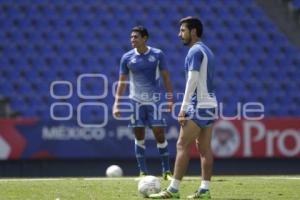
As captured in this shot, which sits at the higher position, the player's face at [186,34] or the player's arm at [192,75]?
the player's face at [186,34]

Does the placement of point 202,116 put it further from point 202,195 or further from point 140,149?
point 140,149

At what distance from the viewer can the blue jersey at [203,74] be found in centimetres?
832

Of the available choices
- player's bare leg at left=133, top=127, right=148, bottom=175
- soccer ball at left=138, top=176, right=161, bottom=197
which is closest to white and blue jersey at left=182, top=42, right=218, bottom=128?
soccer ball at left=138, top=176, right=161, bottom=197

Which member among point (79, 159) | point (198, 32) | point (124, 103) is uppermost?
point (198, 32)

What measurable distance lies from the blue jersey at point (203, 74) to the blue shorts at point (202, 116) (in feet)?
0.17

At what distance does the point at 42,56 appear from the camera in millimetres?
17906

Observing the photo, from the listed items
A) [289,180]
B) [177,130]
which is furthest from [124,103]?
[289,180]

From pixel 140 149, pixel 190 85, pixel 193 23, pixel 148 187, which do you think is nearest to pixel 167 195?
pixel 148 187

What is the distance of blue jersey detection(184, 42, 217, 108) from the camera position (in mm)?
8320

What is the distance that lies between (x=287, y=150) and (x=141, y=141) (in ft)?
15.7

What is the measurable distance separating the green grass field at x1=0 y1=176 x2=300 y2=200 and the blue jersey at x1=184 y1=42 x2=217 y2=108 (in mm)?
1105

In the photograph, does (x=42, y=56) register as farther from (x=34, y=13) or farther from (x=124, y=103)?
(x=124, y=103)

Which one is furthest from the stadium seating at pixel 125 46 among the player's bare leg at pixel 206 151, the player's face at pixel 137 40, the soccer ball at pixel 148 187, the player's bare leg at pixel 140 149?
the player's bare leg at pixel 206 151

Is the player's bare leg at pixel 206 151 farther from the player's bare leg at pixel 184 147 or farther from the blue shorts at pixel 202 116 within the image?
the player's bare leg at pixel 184 147
